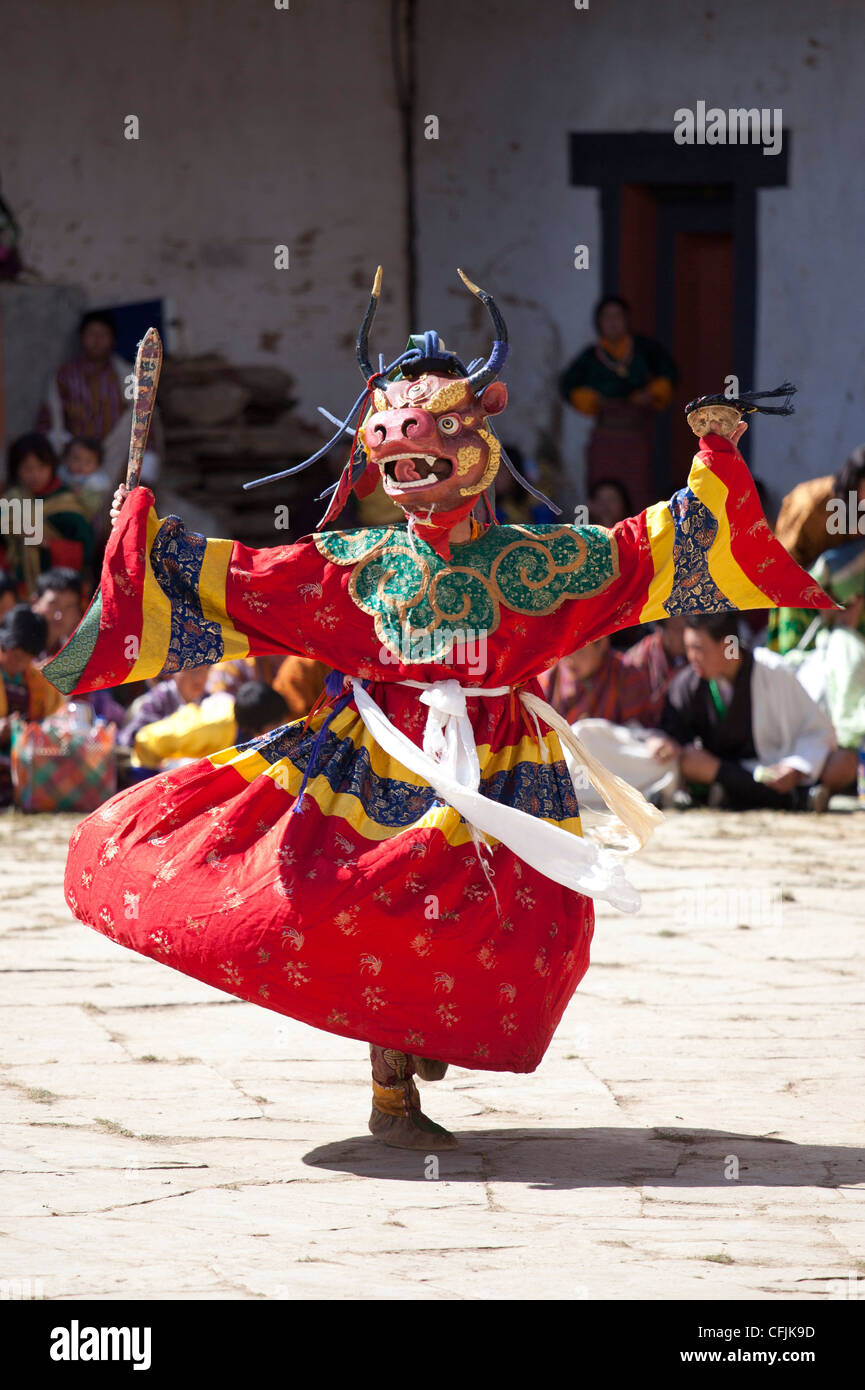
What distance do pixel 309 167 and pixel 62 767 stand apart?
200 inches

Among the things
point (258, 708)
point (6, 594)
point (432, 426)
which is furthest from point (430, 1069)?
point (6, 594)

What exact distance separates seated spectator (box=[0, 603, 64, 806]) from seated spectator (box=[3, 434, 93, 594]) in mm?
1805

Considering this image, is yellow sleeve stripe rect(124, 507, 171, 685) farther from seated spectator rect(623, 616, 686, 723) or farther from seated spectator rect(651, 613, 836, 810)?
seated spectator rect(623, 616, 686, 723)

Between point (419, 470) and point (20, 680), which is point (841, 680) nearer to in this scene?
point (20, 680)

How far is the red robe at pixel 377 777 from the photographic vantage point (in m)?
3.59

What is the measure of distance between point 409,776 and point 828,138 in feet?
25.0

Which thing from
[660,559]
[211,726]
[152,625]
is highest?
[660,559]

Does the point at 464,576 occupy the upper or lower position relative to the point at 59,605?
upper

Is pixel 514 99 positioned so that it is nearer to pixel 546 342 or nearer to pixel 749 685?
pixel 546 342

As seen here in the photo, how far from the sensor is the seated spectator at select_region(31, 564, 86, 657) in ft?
26.7

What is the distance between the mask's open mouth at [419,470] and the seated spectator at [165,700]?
4.07 metres

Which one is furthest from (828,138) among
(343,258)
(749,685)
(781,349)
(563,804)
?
(563,804)

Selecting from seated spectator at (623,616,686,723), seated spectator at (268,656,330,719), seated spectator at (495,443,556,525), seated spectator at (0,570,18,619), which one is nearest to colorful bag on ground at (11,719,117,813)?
seated spectator at (268,656,330,719)

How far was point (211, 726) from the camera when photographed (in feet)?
24.9
